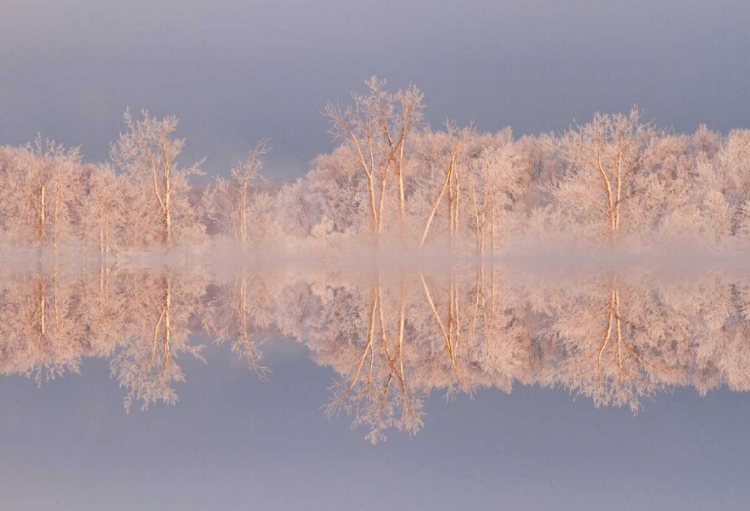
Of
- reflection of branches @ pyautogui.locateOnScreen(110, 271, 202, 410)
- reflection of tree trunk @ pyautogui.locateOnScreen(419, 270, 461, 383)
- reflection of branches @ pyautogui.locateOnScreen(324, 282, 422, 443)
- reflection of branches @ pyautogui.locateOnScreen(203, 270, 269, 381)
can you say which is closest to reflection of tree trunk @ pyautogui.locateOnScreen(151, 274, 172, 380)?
reflection of branches @ pyautogui.locateOnScreen(110, 271, 202, 410)

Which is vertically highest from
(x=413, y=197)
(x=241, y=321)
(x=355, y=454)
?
(x=413, y=197)

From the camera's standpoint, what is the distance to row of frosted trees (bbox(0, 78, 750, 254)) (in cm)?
3128

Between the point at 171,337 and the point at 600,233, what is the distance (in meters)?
27.1

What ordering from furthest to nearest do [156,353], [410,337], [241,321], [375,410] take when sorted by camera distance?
[241,321]
[410,337]
[156,353]
[375,410]

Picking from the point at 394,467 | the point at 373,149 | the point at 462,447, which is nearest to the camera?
the point at 394,467

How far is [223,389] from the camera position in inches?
224

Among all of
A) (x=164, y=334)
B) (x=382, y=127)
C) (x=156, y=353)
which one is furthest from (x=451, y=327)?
(x=382, y=127)

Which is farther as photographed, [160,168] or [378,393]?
[160,168]

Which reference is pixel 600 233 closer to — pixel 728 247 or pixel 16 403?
pixel 728 247

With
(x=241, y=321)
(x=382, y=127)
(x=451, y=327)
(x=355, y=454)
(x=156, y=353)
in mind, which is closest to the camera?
(x=355, y=454)

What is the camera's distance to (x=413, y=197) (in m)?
42.0

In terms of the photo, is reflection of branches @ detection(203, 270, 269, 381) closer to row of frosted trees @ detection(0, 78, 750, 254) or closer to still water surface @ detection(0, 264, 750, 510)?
still water surface @ detection(0, 264, 750, 510)

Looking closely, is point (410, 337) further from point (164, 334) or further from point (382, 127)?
point (382, 127)

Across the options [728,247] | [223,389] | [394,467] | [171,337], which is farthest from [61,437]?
[728,247]
